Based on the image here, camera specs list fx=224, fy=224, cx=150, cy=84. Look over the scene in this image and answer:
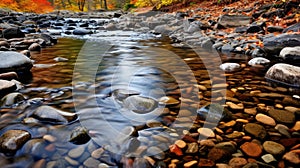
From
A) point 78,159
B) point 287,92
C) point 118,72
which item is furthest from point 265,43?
point 78,159

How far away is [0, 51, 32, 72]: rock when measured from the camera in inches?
121

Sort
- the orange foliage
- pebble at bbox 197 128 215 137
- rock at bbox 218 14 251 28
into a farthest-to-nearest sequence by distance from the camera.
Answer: the orange foliage
rock at bbox 218 14 251 28
pebble at bbox 197 128 215 137

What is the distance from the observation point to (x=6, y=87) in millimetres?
2400

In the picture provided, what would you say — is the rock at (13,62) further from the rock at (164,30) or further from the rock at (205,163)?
the rock at (164,30)

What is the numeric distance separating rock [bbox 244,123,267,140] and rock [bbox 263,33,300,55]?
9.86 ft

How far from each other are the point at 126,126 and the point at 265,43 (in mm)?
3752

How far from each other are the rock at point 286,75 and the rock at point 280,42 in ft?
5.31

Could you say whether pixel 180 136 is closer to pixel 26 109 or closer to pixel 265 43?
pixel 26 109

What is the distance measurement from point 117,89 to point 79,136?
1.14 meters

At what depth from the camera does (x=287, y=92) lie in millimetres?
2443

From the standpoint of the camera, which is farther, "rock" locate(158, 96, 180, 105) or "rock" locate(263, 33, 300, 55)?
"rock" locate(263, 33, 300, 55)

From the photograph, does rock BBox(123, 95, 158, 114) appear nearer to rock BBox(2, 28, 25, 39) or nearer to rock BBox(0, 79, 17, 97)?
rock BBox(0, 79, 17, 97)

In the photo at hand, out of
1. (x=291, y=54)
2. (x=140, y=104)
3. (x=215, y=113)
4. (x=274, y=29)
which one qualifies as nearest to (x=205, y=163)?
(x=215, y=113)

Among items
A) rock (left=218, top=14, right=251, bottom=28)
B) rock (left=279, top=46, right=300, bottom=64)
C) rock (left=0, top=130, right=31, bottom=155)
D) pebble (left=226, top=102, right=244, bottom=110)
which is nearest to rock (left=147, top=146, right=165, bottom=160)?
rock (left=0, top=130, right=31, bottom=155)
